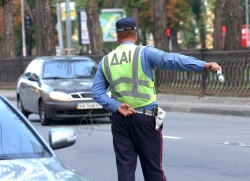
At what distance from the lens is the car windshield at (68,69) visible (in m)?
17.5

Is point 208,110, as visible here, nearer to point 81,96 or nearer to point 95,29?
point 81,96

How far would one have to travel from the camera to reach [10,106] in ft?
19.5

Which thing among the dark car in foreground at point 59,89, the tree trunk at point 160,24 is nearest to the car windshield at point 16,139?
the dark car in foreground at point 59,89

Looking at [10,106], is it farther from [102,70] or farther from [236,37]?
[236,37]

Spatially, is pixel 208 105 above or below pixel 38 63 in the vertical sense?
below

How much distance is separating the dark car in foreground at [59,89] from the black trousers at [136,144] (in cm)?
934

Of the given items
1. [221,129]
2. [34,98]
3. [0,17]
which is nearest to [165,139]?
[221,129]

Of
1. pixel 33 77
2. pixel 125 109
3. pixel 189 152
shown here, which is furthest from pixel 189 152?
pixel 33 77

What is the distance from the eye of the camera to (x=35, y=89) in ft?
57.8

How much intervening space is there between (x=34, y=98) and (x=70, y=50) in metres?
15.5

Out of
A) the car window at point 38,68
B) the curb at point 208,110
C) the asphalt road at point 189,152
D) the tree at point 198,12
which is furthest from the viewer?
the tree at point 198,12

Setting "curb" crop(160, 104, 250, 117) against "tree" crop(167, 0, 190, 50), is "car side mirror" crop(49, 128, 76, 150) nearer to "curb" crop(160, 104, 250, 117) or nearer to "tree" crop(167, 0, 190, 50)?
"curb" crop(160, 104, 250, 117)

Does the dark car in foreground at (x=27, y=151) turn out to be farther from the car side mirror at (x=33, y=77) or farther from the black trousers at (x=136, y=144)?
the car side mirror at (x=33, y=77)

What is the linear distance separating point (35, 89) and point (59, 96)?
122 centimetres
